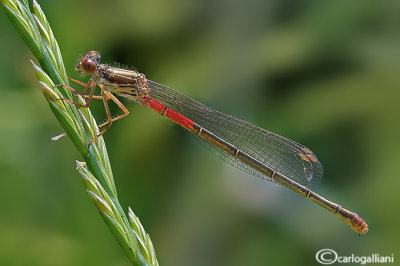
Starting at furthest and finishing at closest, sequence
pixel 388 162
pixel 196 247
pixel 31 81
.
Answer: pixel 388 162 < pixel 196 247 < pixel 31 81

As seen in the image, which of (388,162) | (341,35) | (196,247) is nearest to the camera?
(196,247)

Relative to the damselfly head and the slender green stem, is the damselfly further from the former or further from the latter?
the slender green stem

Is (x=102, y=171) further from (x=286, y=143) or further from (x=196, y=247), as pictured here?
(x=196, y=247)

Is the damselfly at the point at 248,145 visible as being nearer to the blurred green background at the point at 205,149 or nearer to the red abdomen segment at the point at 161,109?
the red abdomen segment at the point at 161,109

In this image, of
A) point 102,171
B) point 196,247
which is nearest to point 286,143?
point 196,247

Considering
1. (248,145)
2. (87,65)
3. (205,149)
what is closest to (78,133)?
(87,65)

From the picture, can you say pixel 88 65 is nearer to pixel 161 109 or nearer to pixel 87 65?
pixel 87 65

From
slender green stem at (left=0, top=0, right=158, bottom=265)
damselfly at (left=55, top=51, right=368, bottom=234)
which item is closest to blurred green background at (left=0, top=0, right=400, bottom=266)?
damselfly at (left=55, top=51, right=368, bottom=234)
